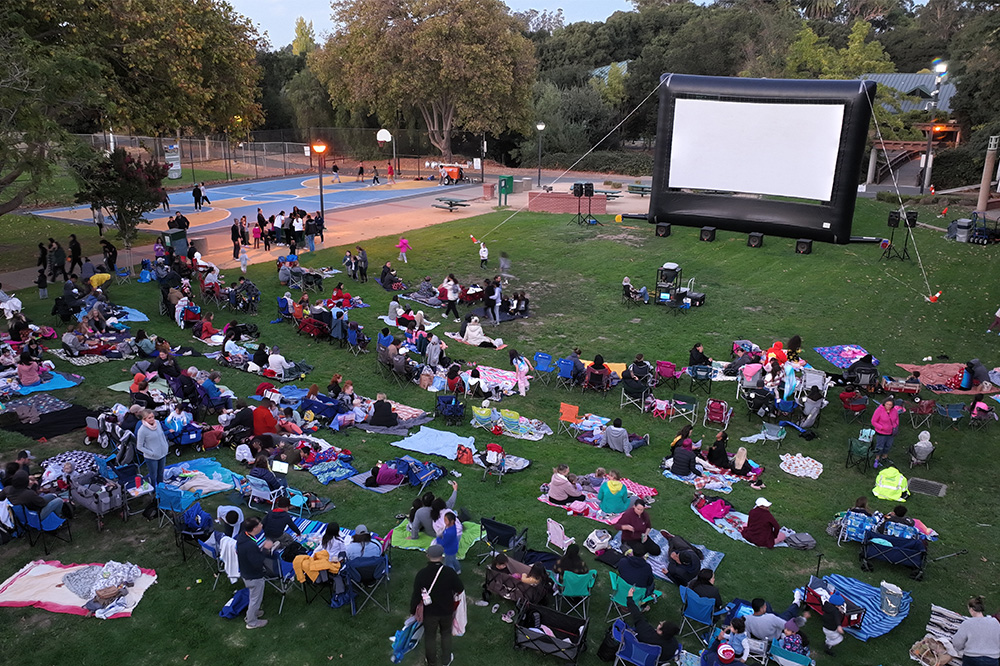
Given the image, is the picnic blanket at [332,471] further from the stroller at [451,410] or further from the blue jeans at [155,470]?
the stroller at [451,410]

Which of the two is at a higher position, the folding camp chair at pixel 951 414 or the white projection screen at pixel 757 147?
the white projection screen at pixel 757 147

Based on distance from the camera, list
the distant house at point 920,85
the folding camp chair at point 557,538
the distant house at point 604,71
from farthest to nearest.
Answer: the distant house at point 604,71
the distant house at point 920,85
the folding camp chair at point 557,538

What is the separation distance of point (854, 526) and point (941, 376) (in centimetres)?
829

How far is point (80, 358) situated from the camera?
1645 centimetres

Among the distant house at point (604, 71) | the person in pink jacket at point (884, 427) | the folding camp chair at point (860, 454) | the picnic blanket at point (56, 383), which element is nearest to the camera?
the folding camp chair at point (860, 454)

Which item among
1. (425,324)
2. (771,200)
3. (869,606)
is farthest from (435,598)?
(771,200)

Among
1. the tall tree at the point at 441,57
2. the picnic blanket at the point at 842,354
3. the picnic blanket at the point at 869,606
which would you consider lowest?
the picnic blanket at the point at 869,606

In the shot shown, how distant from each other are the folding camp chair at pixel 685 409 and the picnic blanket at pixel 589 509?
421 cm

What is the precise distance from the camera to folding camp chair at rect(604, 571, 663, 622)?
841cm

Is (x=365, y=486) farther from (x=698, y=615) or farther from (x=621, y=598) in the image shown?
(x=698, y=615)

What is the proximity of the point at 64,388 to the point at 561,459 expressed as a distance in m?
10.3

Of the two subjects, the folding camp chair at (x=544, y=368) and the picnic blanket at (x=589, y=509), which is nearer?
the picnic blanket at (x=589, y=509)

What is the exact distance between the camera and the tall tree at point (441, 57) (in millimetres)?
47750

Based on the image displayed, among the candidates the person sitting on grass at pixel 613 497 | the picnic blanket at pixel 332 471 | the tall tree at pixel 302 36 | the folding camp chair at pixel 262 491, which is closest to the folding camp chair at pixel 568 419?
the person sitting on grass at pixel 613 497
